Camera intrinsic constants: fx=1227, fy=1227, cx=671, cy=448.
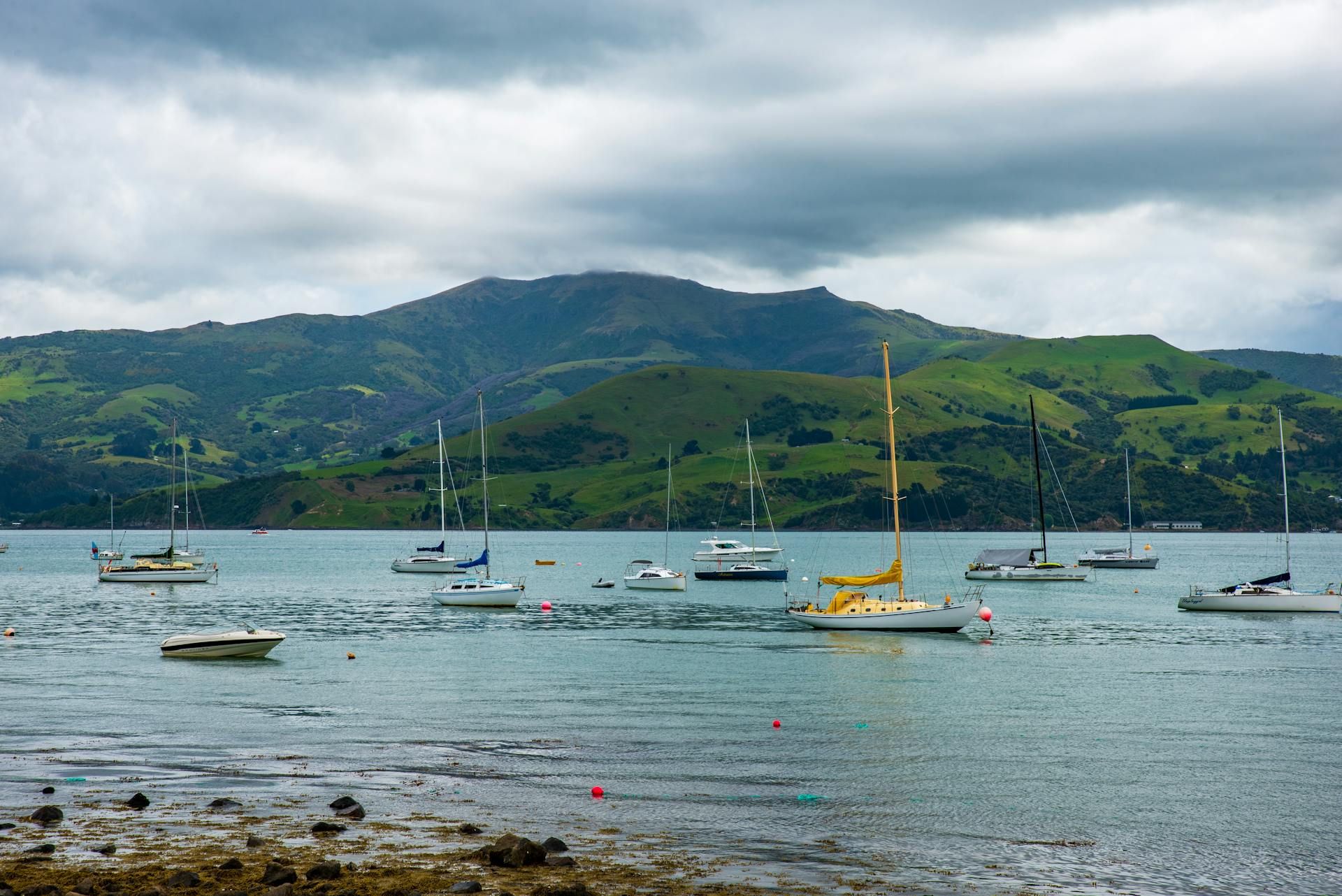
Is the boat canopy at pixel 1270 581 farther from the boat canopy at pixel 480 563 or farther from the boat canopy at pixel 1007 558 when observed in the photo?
the boat canopy at pixel 480 563

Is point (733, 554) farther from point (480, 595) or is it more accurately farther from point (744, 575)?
point (480, 595)

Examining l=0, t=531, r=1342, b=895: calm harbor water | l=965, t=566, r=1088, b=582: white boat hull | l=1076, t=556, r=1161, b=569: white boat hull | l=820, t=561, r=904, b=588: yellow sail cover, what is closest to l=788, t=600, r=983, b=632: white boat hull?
l=0, t=531, r=1342, b=895: calm harbor water

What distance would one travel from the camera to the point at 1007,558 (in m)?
158

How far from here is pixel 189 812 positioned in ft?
96.5

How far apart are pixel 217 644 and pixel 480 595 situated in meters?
44.5

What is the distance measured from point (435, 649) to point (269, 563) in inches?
5217

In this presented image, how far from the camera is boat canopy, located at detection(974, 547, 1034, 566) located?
156m

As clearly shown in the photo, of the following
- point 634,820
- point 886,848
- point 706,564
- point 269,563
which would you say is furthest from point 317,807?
point 269,563

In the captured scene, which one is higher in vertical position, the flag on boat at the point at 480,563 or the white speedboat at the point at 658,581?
the flag on boat at the point at 480,563

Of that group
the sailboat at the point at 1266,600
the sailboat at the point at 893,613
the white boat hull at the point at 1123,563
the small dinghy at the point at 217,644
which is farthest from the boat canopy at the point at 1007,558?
the small dinghy at the point at 217,644

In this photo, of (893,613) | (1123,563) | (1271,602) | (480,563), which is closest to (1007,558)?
(1123,563)

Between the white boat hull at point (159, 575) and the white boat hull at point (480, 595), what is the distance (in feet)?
152

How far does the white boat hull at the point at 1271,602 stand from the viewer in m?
102

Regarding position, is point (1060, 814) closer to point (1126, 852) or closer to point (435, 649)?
point (1126, 852)
